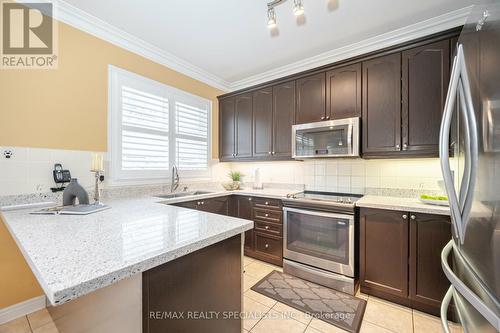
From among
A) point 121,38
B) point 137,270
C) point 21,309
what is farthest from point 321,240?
point 121,38

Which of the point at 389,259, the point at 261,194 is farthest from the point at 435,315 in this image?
the point at 261,194

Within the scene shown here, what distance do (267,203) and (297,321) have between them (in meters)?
1.27

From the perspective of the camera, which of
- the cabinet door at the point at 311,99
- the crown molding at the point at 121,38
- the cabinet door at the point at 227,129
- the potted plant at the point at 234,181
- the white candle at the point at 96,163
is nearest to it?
the white candle at the point at 96,163

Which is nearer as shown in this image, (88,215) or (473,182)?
(473,182)

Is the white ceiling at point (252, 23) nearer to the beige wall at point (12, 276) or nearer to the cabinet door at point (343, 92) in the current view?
the cabinet door at point (343, 92)

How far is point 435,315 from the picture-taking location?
1718 mm

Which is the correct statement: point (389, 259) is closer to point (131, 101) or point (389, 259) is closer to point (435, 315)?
point (435, 315)

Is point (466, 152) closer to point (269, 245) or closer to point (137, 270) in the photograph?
point (137, 270)

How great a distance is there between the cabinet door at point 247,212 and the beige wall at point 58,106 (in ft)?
5.79

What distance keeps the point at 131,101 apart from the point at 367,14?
8.80 ft

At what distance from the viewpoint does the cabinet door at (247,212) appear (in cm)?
280

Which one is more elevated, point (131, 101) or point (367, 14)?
point (367, 14)

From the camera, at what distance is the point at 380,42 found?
2359 mm

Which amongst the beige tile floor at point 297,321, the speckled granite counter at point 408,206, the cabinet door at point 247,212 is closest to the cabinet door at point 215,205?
the cabinet door at point 247,212
